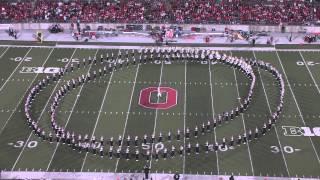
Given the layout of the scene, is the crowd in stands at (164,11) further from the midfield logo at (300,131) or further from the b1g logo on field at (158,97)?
the midfield logo at (300,131)

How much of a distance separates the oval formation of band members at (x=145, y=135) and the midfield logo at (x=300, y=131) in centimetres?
70

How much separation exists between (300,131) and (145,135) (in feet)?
21.0

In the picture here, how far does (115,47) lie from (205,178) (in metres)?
13.5

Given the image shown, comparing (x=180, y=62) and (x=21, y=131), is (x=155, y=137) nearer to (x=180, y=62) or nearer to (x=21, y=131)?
(x=21, y=131)

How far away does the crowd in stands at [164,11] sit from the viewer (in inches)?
1375

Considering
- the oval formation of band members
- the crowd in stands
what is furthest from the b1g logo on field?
the crowd in stands

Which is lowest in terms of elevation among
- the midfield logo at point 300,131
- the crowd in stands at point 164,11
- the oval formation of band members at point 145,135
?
the midfield logo at point 300,131

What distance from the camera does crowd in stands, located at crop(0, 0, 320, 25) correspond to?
1375 inches

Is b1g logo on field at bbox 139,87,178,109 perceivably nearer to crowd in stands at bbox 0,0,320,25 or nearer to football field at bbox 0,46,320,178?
football field at bbox 0,46,320,178

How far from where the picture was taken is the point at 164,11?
3588 centimetres

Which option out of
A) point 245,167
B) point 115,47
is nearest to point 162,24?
point 115,47

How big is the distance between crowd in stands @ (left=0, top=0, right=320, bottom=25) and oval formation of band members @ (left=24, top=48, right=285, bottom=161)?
589cm

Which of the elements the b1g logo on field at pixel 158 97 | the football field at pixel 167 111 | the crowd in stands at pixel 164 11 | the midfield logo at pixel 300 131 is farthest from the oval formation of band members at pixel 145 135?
the crowd in stands at pixel 164 11

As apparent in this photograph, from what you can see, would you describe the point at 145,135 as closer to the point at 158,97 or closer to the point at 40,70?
the point at 158,97
